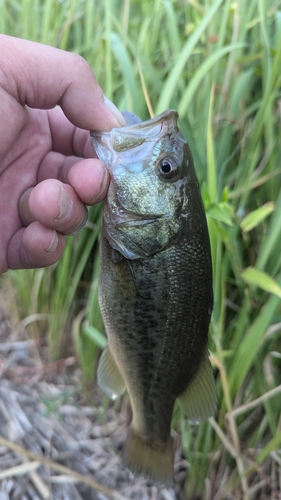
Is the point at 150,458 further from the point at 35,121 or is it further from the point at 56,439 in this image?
the point at 35,121

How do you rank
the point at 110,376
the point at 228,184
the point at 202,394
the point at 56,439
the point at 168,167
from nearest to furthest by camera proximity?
the point at 168,167 → the point at 202,394 → the point at 110,376 → the point at 228,184 → the point at 56,439

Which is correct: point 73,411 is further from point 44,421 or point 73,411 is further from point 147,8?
point 147,8

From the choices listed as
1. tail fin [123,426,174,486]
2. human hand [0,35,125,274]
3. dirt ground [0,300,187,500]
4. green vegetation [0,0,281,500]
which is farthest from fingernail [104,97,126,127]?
dirt ground [0,300,187,500]

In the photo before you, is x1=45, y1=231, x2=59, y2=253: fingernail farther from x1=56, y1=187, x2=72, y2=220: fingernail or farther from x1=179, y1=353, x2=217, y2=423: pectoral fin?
x1=179, y1=353, x2=217, y2=423: pectoral fin

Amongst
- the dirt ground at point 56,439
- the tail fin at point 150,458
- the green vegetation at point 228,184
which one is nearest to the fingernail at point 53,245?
the green vegetation at point 228,184

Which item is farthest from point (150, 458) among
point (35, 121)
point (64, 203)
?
point (35, 121)

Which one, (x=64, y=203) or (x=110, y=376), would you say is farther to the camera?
(x=110, y=376)

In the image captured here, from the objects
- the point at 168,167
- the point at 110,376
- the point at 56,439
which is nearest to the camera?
the point at 168,167
